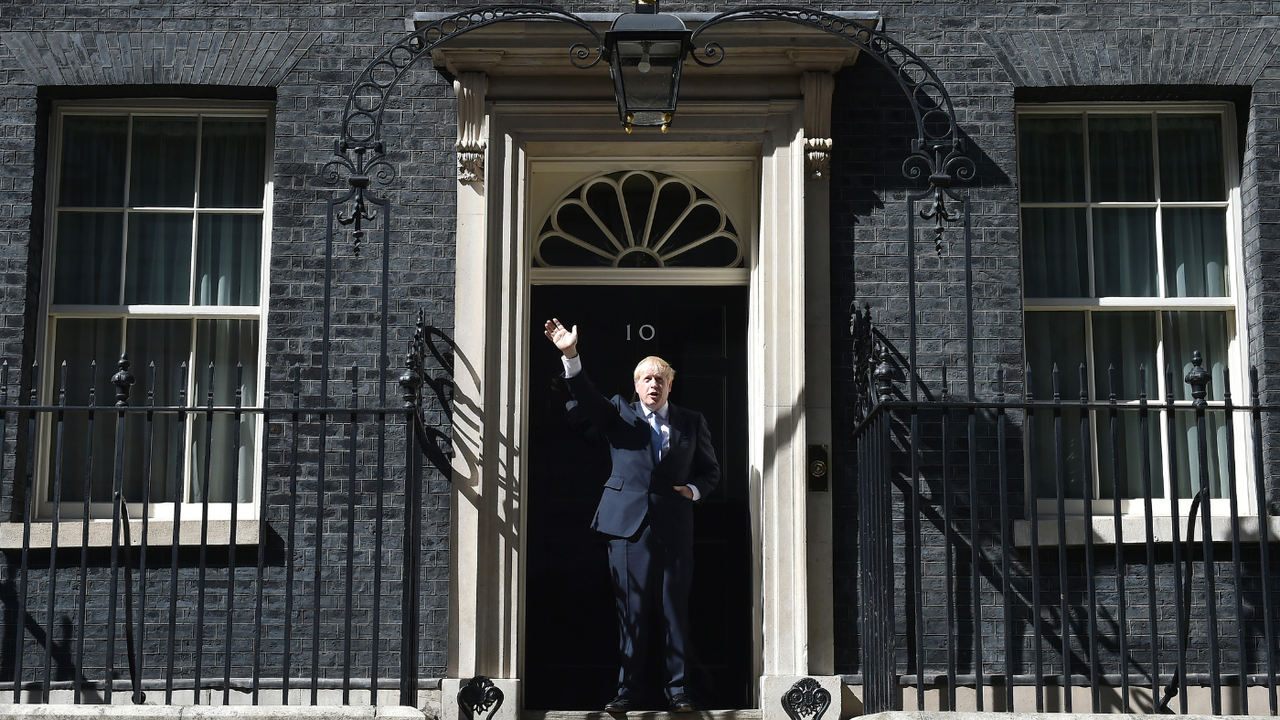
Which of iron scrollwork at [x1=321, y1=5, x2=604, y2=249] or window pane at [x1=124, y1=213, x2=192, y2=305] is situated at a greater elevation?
iron scrollwork at [x1=321, y1=5, x2=604, y2=249]

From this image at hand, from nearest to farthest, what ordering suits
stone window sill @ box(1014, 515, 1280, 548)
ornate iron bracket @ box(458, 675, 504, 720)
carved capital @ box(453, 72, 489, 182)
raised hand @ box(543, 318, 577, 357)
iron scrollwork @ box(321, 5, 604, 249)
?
iron scrollwork @ box(321, 5, 604, 249)
raised hand @ box(543, 318, 577, 357)
ornate iron bracket @ box(458, 675, 504, 720)
stone window sill @ box(1014, 515, 1280, 548)
carved capital @ box(453, 72, 489, 182)

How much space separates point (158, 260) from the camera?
26.0 ft

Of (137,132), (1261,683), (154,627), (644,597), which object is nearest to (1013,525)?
(1261,683)

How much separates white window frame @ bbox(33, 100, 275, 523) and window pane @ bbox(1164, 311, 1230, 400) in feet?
16.2

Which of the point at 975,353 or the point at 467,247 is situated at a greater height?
the point at 467,247

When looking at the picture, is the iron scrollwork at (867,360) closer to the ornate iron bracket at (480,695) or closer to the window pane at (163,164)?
the ornate iron bracket at (480,695)

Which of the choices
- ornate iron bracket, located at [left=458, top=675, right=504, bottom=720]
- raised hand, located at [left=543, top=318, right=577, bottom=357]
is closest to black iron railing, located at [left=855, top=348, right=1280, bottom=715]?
raised hand, located at [left=543, top=318, right=577, bottom=357]

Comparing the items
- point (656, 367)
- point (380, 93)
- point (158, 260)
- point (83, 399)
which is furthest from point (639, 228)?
point (83, 399)

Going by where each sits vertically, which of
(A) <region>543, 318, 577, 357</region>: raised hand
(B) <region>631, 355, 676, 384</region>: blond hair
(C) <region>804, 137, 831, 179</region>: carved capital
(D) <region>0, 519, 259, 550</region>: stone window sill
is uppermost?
(C) <region>804, 137, 831, 179</region>: carved capital

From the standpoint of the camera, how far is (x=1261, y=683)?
7277 mm

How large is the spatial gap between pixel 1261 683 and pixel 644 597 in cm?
316

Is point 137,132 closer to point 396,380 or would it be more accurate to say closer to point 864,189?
point 396,380

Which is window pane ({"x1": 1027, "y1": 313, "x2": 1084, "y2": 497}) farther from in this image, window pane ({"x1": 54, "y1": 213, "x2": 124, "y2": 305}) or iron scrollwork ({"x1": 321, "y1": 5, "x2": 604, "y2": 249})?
window pane ({"x1": 54, "y1": 213, "x2": 124, "y2": 305})

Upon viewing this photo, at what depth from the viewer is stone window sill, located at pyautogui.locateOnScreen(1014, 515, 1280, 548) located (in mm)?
7301
